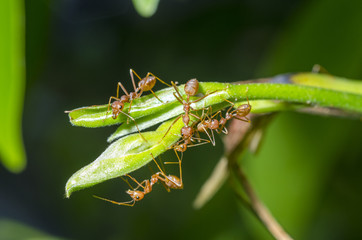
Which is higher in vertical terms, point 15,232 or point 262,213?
point 15,232

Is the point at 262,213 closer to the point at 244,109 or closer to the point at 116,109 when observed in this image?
the point at 244,109

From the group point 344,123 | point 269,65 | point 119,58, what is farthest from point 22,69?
point 119,58

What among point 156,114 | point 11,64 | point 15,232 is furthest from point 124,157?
point 15,232

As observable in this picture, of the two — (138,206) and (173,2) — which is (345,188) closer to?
(138,206)

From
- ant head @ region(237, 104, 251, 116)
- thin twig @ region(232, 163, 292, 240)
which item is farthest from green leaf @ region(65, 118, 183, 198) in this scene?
thin twig @ region(232, 163, 292, 240)

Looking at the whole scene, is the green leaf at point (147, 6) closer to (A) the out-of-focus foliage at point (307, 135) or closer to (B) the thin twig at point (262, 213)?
(B) the thin twig at point (262, 213)

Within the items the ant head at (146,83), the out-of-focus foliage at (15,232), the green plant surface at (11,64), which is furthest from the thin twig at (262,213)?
the out-of-focus foliage at (15,232)
